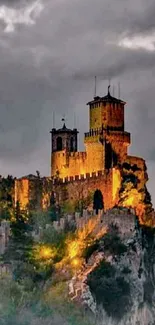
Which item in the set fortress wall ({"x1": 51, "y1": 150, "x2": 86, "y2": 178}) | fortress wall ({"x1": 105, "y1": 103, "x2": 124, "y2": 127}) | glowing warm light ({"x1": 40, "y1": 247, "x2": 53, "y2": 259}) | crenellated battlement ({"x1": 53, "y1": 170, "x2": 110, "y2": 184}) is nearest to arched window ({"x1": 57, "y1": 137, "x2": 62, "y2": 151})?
fortress wall ({"x1": 51, "y1": 150, "x2": 86, "y2": 178})

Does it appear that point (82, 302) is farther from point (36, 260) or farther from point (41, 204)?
point (41, 204)

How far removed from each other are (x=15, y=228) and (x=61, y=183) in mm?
7457

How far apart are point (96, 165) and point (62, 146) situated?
3.85 m

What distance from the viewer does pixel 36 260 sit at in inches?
3698

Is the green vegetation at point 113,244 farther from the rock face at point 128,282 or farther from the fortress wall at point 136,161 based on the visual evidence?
the fortress wall at point 136,161

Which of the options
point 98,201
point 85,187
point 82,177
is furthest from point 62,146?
point 98,201

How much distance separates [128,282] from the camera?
305 feet

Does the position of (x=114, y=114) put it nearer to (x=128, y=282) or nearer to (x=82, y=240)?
(x=82, y=240)

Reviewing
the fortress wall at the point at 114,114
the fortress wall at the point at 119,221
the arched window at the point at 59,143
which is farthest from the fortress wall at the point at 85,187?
the fortress wall at the point at 119,221

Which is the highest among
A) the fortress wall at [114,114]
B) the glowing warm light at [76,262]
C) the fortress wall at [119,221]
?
the fortress wall at [114,114]

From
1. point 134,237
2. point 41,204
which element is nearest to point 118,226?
point 134,237

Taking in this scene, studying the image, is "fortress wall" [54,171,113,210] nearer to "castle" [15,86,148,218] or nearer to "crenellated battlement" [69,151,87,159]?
"castle" [15,86,148,218]

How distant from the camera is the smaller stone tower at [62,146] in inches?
4107

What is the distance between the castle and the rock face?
5.18 m
